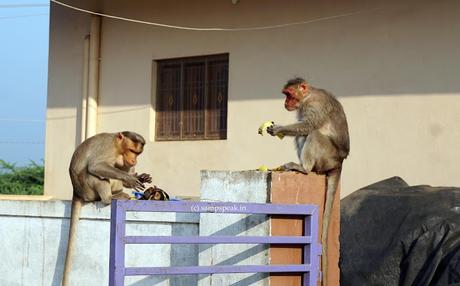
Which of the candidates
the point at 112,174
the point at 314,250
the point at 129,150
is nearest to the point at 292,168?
the point at 314,250

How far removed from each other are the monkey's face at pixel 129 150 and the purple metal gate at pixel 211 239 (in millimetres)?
2153

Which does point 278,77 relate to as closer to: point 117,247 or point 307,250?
point 307,250

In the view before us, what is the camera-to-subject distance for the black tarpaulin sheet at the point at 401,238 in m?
6.95

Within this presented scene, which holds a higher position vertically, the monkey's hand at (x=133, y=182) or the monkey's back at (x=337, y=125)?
the monkey's back at (x=337, y=125)

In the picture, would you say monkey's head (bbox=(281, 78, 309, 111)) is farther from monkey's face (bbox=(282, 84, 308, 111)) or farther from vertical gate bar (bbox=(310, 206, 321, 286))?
vertical gate bar (bbox=(310, 206, 321, 286))

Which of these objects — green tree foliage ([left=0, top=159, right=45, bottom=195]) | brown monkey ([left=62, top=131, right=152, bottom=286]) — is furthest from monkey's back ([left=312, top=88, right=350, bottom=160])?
green tree foliage ([left=0, top=159, right=45, bottom=195])

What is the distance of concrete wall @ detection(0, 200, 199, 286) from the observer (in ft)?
21.1

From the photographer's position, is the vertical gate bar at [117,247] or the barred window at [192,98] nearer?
the vertical gate bar at [117,247]

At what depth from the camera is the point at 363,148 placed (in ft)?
32.8

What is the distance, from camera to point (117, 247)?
532 cm

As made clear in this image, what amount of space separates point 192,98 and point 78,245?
4835 mm


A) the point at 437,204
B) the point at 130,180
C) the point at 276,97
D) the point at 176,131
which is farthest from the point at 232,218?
the point at 176,131

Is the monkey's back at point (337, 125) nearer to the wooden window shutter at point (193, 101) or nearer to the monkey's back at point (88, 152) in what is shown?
the monkey's back at point (88, 152)

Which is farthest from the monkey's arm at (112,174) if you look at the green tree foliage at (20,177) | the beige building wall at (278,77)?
the green tree foliage at (20,177)
